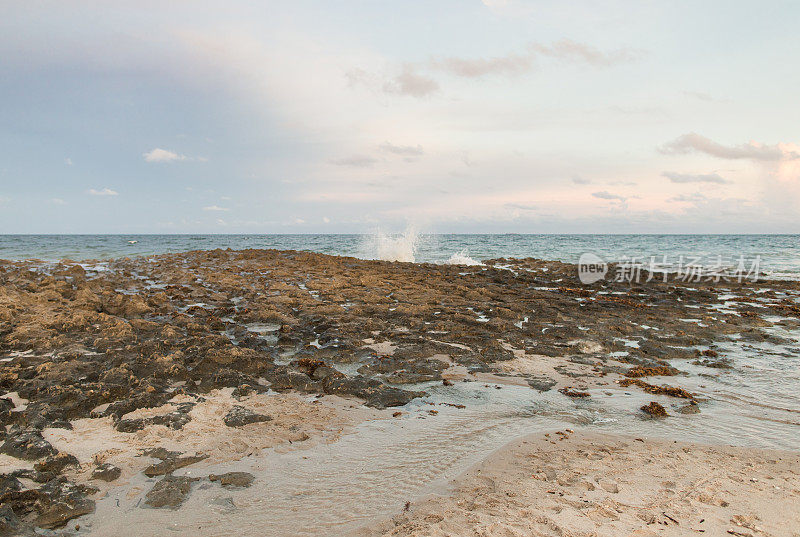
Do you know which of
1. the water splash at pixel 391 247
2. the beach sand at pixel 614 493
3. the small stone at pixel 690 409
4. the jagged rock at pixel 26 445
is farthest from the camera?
the water splash at pixel 391 247

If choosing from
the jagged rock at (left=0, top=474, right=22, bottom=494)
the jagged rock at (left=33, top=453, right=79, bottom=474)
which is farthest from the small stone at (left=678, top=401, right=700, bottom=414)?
the jagged rock at (left=0, top=474, right=22, bottom=494)

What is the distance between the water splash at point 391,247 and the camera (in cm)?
2902

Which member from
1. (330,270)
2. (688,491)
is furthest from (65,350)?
(330,270)

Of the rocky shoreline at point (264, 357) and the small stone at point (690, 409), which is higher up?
the rocky shoreline at point (264, 357)

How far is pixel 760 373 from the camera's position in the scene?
21.2 ft

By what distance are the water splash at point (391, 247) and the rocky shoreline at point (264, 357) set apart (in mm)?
15070

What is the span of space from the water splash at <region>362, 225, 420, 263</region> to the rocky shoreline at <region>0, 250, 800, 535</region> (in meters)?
15.1

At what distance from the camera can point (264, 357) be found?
6.40m

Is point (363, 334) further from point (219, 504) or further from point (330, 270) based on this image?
point (330, 270)

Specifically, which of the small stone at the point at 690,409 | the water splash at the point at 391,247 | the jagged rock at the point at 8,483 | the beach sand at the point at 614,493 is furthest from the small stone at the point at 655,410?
the water splash at the point at 391,247

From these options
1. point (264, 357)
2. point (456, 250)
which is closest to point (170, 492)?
point (264, 357)

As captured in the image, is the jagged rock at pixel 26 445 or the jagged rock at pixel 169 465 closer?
the jagged rock at pixel 169 465

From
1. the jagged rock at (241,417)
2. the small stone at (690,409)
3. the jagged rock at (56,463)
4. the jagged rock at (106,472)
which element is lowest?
the small stone at (690,409)

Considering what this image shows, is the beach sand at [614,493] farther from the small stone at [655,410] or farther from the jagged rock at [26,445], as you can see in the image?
the jagged rock at [26,445]
